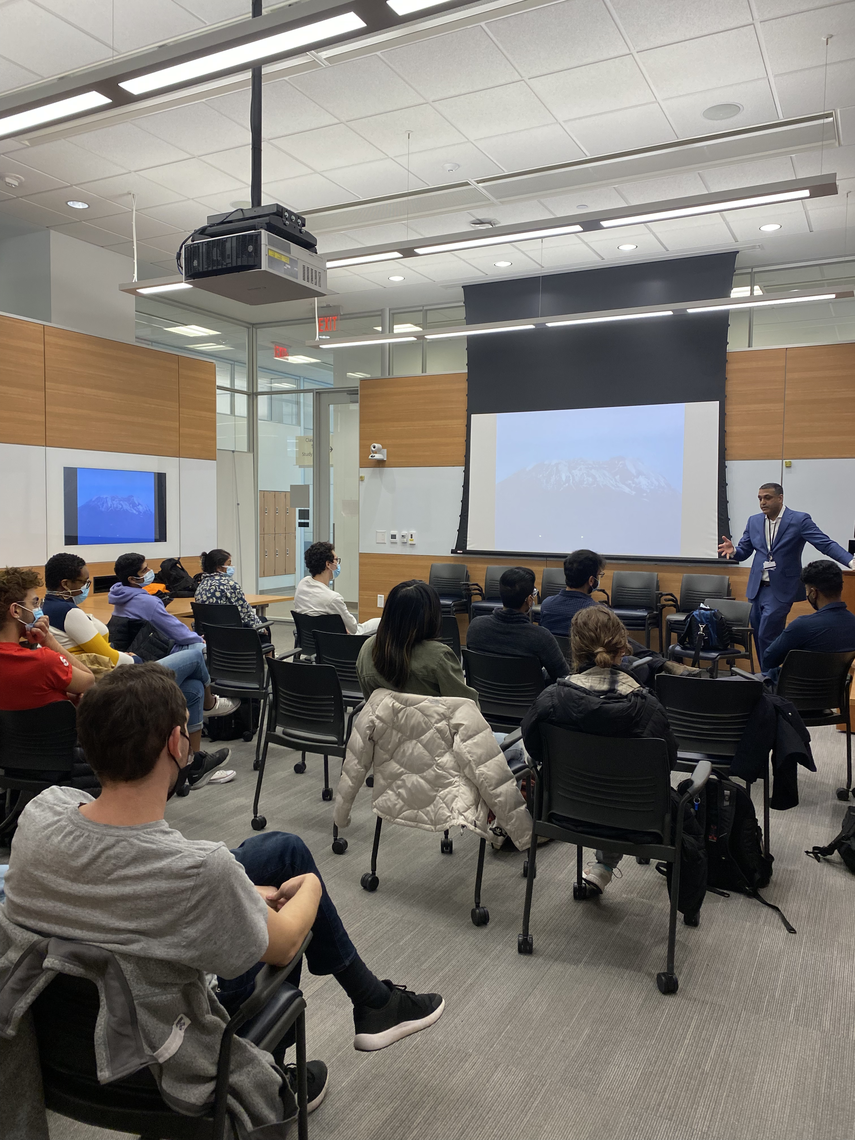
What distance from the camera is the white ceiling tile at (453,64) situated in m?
4.25

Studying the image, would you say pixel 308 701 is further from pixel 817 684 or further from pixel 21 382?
pixel 21 382

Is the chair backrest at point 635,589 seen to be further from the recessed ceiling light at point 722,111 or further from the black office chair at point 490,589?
the recessed ceiling light at point 722,111

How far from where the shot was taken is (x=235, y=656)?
454cm

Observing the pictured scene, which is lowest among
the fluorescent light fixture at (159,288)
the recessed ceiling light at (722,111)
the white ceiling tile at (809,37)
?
the fluorescent light fixture at (159,288)

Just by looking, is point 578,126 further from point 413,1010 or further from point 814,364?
point 413,1010

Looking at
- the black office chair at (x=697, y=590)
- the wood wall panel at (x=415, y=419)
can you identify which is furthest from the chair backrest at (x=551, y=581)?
the wood wall panel at (x=415, y=419)

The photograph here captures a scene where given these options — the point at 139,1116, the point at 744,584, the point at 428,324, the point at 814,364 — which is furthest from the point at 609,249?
the point at 139,1116

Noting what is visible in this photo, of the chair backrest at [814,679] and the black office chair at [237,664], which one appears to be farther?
the black office chair at [237,664]

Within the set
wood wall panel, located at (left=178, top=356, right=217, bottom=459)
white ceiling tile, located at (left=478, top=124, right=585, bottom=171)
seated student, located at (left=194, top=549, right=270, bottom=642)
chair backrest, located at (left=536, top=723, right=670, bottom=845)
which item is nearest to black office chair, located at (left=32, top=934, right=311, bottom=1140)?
chair backrest, located at (left=536, top=723, right=670, bottom=845)

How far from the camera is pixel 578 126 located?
5211mm

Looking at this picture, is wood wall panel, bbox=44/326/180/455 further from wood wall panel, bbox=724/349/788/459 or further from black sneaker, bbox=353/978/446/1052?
black sneaker, bbox=353/978/446/1052

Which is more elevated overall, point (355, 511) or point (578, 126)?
point (578, 126)

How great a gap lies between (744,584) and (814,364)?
2072mm

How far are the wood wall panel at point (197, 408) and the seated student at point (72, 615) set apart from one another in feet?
15.8
